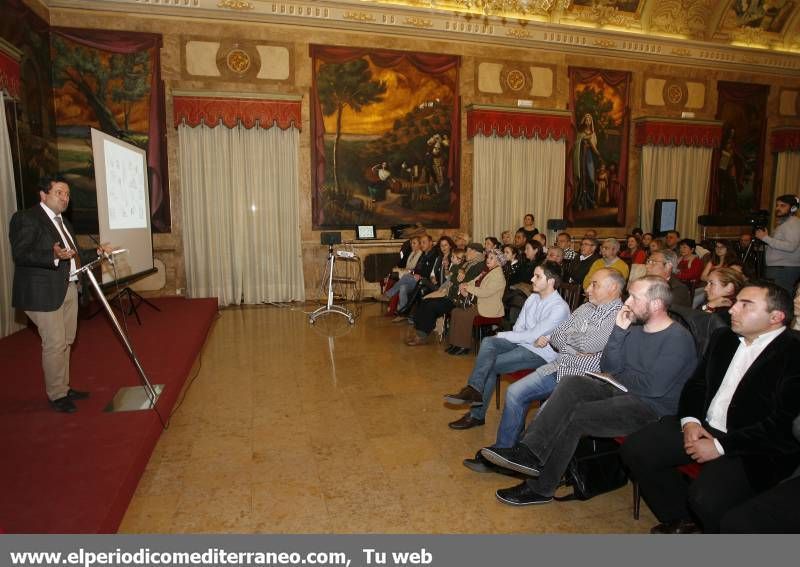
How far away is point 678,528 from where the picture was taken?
279cm

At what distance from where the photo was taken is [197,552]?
6.70 ft

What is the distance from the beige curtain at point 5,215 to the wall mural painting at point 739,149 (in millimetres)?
13663

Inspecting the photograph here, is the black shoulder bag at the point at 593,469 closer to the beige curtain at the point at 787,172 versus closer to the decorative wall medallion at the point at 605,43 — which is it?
the decorative wall medallion at the point at 605,43

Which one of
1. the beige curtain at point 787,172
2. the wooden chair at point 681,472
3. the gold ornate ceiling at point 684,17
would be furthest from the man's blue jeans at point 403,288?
the beige curtain at point 787,172

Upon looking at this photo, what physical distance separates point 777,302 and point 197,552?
2.70 m

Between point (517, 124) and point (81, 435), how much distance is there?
9575 mm

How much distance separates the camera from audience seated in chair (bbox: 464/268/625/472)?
134 inches

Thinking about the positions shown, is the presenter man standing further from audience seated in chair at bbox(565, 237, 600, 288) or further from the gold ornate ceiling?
the gold ornate ceiling

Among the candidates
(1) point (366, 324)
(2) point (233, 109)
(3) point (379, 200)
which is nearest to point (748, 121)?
(3) point (379, 200)

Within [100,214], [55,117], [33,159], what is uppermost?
[55,117]

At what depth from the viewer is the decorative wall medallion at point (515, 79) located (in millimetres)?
10875

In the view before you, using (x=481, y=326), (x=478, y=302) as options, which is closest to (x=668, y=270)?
(x=478, y=302)

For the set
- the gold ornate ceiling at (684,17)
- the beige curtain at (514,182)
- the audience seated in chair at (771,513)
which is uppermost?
the gold ornate ceiling at (684,17)

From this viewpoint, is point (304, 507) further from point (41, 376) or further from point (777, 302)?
point (41, 376)
